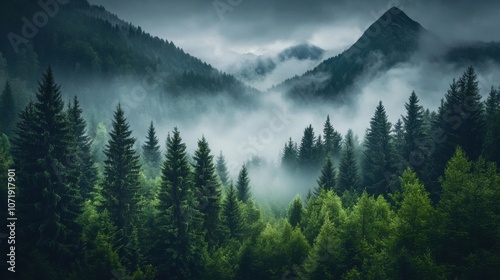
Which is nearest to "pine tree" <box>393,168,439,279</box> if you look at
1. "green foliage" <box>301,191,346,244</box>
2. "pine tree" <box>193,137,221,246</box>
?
"green foliage" <box>301,191,346,244</box>

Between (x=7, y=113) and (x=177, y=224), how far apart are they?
223ft

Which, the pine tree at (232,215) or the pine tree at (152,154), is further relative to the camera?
the pine tree at (152,154)

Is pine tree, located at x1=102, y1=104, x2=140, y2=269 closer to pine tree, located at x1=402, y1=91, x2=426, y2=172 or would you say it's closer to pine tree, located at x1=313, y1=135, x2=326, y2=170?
pine tree, located at x1=402, y1=91, x2=426, y2=172

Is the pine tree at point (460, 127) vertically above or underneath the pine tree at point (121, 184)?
above

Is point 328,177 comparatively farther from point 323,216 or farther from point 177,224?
point 177,224

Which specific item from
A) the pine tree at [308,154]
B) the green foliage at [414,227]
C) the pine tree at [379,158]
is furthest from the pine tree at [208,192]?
the pine tree at [308,154]

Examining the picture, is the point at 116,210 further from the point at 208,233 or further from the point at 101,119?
the point at 101,119

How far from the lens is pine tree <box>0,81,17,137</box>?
81.8 meters

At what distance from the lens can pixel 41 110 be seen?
33.5 m

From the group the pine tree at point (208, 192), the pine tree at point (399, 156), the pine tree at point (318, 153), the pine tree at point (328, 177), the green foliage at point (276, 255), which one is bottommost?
the green foliage at point (276, 255)

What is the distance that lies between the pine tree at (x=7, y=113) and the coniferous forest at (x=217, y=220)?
4483cm

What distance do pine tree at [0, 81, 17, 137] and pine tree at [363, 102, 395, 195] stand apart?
254 ft

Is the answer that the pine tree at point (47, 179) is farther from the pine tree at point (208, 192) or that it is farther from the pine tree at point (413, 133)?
the pine tree at point (413, 133)

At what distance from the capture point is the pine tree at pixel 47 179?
32.9 metres
